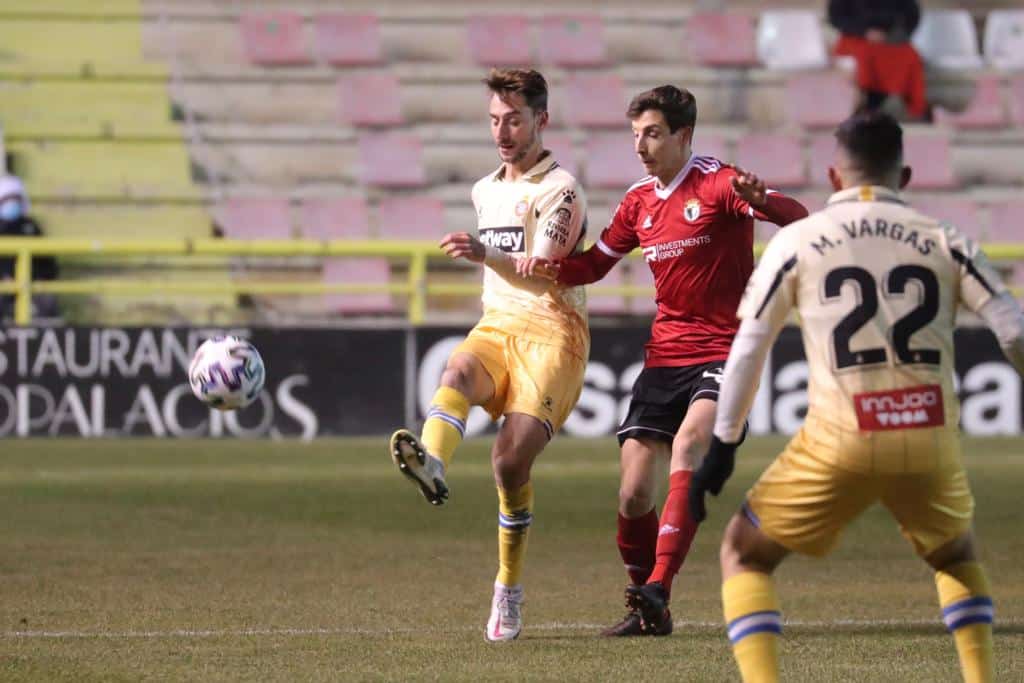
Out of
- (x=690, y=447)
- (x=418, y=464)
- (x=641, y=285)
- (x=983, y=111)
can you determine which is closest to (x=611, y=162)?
(x=641, y=285)

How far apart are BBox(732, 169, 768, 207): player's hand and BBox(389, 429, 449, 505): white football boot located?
1.40 metres

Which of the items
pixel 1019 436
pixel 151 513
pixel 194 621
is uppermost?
pixel 194 621

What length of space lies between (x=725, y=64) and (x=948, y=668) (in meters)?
16.3

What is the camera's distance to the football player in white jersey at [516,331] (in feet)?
22.9

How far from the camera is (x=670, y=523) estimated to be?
22.9ft

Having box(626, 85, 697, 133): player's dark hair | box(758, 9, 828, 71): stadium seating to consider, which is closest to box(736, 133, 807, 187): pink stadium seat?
box(758, 9, 828, 71): stadium seating

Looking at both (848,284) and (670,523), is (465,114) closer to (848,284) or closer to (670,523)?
(670,523)

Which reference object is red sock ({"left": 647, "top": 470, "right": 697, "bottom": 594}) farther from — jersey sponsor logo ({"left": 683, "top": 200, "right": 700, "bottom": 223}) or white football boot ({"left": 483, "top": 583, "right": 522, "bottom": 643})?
jersey sponsor logo ({"left": 683, "top": 200, "right": 700, "bottom": 223})

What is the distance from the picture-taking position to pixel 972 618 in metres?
5.00

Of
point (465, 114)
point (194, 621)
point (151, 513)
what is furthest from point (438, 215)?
point (194, 621)

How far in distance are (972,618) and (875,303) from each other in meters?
0.90

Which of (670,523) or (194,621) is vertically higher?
(670,523)

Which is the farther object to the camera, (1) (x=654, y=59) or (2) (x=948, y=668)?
(1) (x=654, y=59)

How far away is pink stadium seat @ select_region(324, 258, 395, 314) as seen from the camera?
19.2 m
